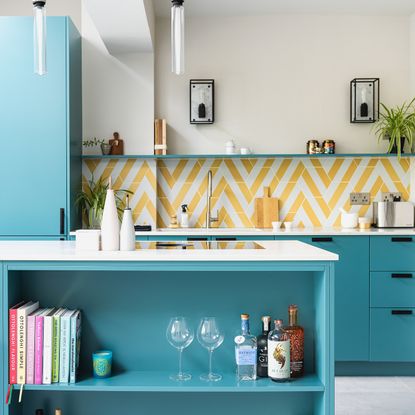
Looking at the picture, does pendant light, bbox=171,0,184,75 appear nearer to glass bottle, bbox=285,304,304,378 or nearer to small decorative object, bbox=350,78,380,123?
glass bottle, bbox=285,304,304,378

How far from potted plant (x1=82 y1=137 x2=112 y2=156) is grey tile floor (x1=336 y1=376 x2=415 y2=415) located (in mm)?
2529

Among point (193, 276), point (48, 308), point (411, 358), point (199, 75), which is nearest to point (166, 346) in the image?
point (193, 276)

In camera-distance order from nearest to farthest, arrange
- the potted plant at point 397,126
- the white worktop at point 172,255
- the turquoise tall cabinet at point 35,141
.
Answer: the white worktop at point 172,255, the turquoise tall cabinet at point 35,141, the potted plant at point 397,126

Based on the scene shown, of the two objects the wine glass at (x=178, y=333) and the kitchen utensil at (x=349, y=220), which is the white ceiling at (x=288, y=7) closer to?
the kitchen utensil at (x=349, y=220)

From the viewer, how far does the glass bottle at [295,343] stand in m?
2.37

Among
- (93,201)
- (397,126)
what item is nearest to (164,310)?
(93,201)

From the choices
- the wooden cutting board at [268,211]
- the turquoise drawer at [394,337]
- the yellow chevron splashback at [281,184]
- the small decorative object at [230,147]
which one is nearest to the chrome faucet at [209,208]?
the yellow chevron splashback at [281,184]

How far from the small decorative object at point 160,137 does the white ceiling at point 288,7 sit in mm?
930

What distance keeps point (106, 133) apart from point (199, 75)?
95 centimetres

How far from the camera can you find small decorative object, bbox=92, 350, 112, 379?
240 cm

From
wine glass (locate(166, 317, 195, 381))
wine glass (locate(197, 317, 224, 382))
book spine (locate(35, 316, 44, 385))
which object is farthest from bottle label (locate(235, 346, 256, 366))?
book spine (locate(35, 316, 44, 385))

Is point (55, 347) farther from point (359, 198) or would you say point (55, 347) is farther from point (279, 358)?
point (359, 198)

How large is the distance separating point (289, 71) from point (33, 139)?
2.20 m

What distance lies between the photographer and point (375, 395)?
12.0 feet
